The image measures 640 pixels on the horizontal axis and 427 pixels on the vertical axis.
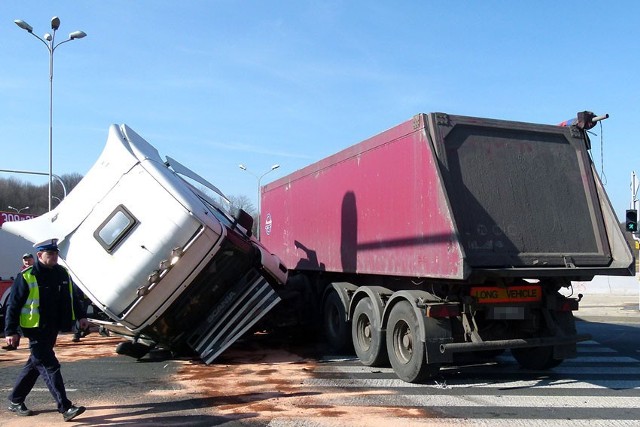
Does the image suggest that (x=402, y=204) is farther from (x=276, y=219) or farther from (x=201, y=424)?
(x=276, y=219)

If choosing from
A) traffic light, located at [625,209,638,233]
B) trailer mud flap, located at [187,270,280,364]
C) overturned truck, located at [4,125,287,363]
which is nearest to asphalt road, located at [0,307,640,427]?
trailer mud flap, located at [187,270,280,364]

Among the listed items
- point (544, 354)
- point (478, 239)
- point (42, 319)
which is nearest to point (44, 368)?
point (42, 319)

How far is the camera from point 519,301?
725 centimetres

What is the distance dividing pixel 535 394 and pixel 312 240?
5.51 meters

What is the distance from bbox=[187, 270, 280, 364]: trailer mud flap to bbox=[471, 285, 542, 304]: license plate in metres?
2.89

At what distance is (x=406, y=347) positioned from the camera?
7457mm

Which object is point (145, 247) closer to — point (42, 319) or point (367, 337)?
point (42, 319)

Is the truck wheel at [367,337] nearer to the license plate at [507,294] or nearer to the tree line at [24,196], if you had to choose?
the license plate at [507,294]

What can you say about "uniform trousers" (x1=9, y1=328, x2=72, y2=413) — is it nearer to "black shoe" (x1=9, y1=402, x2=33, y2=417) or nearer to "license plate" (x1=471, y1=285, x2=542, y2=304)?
"black shoe" (x1=9, y1=402, x2=33, y2=417)

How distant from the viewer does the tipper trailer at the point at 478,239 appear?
6.84m

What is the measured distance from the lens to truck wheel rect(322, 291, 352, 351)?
943 centimetres

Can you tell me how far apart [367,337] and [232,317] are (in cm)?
205

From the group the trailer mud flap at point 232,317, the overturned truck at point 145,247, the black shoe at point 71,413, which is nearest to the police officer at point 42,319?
the black shoe at point 71,413

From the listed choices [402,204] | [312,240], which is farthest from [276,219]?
[402,204]
